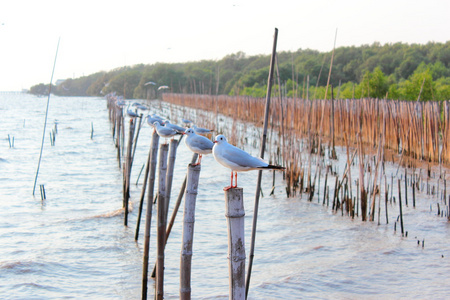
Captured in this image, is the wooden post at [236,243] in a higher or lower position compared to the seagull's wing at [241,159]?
lower

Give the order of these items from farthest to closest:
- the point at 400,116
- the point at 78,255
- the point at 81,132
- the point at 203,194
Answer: the point at 81,132 → the point at 400,116 → the point at 203,194 → the point at 78,255

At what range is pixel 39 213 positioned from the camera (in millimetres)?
7266

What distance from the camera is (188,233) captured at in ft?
10.9

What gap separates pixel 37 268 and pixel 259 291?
7.51 feet

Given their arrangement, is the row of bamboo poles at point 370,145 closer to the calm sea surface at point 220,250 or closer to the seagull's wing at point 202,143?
the calm sea surface at point 220,250

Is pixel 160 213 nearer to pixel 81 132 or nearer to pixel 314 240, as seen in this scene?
pixel 314 240

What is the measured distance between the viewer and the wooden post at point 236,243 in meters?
2.71

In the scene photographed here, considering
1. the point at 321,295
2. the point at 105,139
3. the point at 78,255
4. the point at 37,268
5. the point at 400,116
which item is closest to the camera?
the point at 321,295

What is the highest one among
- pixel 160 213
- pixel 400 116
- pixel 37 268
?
pixel 400 116

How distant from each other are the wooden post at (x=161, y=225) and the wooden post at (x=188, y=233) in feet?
1.88

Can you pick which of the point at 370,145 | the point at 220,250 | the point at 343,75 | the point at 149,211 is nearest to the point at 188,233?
the point at 149,211

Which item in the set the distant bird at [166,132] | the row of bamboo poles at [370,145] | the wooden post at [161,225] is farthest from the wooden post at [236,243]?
the row of bamboo poles at [370,145]

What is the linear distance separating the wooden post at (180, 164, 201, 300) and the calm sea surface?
1148 millimetres

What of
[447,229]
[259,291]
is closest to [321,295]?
[259,291]
